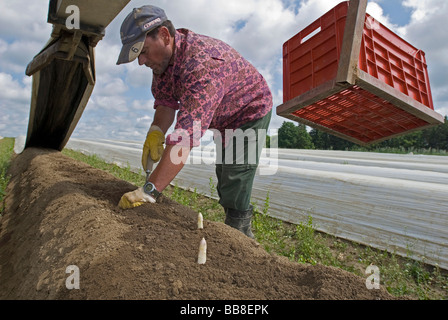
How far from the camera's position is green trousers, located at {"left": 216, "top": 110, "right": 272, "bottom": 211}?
263 cm

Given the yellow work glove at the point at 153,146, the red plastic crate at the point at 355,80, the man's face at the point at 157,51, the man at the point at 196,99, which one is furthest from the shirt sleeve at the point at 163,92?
the red plastic crate at the point at 355,80

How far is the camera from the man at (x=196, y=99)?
1927 mm

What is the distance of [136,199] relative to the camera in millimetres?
2135

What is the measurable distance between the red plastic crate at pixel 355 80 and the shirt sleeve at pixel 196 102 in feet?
3.50

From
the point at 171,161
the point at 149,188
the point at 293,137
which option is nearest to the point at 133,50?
the point at 171,161

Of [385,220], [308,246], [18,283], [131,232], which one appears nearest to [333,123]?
[385,220]

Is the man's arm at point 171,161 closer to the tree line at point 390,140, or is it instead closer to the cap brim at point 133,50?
the cap brim at point 133,50

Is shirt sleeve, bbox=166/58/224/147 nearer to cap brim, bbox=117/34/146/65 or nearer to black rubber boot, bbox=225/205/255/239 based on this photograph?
cap brim, bbox=117/34/146/65

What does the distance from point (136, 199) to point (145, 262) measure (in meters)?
0.75

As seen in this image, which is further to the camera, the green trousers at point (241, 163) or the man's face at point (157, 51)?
the green trousers at point (241, 163)

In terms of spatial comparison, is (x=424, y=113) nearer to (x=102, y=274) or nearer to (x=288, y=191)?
(x=288, y=191)

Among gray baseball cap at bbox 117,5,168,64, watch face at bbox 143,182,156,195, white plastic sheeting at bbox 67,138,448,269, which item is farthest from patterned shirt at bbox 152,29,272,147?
white plastic sheeting at bbox 67,138,448,269

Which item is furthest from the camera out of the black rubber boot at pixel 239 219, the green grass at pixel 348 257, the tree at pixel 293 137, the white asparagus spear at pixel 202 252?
the tree at pixel 293 137

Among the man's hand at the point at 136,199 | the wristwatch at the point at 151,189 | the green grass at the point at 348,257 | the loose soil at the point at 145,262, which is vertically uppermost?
the wristwatch at the point at 151,189
